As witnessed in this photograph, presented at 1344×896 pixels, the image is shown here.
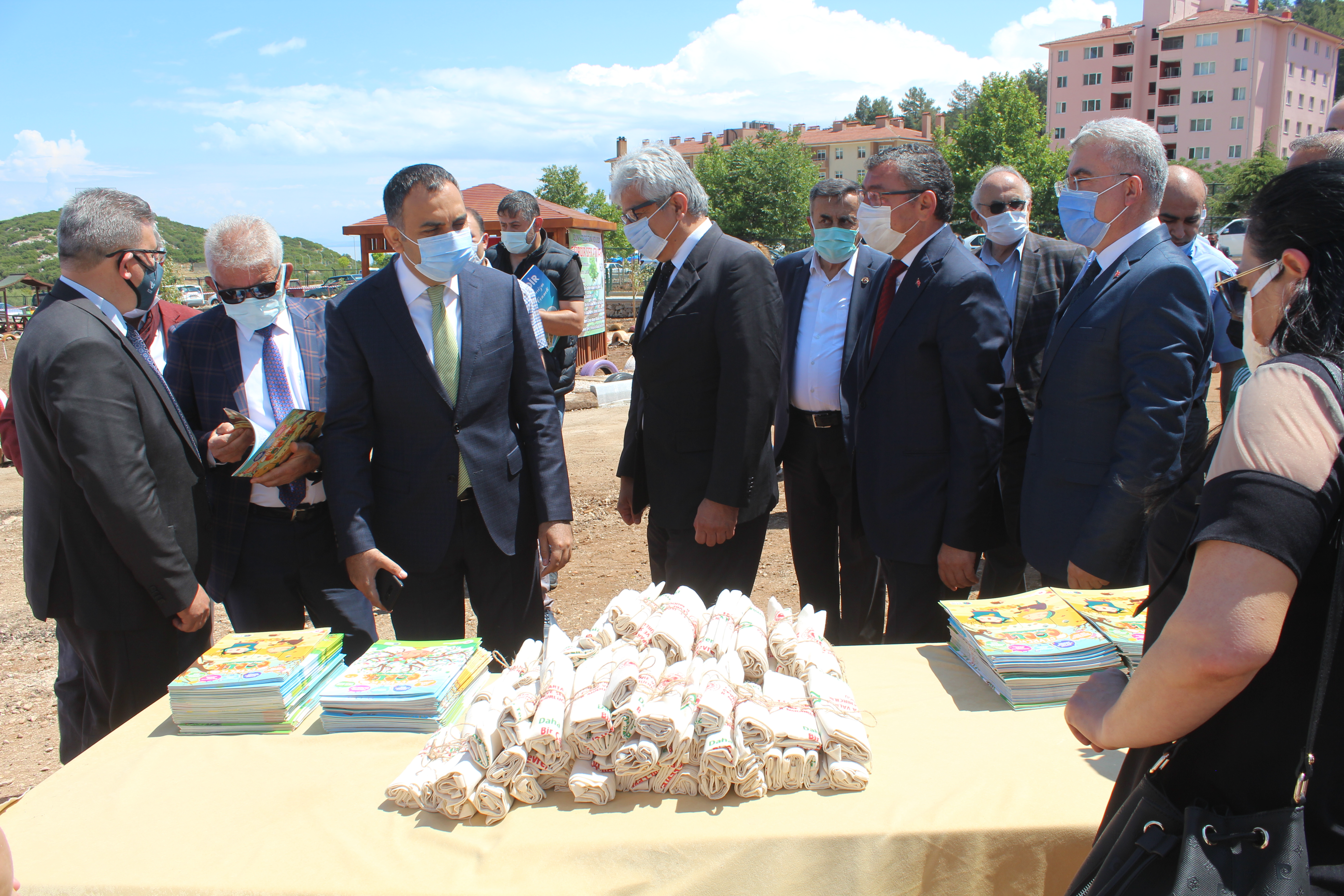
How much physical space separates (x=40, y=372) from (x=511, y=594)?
1.63 metres

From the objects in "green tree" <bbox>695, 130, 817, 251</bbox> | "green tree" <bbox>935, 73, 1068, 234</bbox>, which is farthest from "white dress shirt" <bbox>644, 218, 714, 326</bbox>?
"green tree" <bbox>695, 130, 817, 251</bbox>

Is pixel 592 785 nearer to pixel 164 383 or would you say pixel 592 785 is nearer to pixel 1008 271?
pixel 164 383

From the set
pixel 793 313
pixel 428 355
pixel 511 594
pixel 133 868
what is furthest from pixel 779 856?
pixel 793 313

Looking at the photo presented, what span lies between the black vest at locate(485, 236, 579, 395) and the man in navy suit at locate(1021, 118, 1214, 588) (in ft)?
Answer: 12.1

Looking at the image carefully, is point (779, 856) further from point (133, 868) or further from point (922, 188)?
point (922, 188)

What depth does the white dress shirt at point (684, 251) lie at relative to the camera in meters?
3.13

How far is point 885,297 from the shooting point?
3.22 meters

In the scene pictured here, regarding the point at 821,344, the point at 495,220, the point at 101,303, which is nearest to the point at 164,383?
the point at 101,303

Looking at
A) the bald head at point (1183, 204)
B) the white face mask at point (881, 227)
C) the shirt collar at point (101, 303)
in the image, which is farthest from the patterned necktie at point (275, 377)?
the bald head at point (1183, 204)

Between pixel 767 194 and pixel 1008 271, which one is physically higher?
pixel 767 194

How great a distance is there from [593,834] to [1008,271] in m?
4.00

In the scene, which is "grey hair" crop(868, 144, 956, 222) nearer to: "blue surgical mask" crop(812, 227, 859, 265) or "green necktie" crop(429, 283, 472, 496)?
"blue surgical mask" crop(812, 227, 859, 265)

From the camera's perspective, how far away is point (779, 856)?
1.54 m

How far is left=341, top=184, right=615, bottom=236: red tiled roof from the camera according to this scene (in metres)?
12.3
